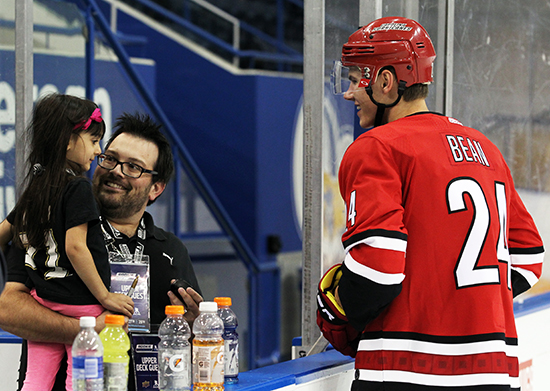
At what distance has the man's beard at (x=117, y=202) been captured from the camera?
7.48 feet

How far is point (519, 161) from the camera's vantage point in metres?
3.95

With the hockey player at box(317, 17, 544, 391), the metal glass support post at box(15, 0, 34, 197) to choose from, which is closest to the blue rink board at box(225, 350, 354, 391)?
the hockey player at box(317, 17, 544, 391)

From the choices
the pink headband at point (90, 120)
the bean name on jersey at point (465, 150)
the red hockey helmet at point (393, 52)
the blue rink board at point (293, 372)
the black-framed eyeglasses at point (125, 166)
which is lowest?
the blue rink board at point (293, 372)

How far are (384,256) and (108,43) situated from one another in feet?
11.4

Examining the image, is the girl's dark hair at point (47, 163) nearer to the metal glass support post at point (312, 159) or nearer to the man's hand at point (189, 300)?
the man's hand at point (189, 300)

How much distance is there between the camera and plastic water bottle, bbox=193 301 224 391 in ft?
5.83

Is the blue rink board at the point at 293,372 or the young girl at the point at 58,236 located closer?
the young girl at the point at 58,236

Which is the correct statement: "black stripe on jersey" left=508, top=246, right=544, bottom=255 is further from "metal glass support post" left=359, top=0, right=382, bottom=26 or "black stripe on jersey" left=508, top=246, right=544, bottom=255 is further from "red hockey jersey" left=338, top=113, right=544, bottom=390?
"metal glass support post" left=359, top=0, right=382, bottom=26

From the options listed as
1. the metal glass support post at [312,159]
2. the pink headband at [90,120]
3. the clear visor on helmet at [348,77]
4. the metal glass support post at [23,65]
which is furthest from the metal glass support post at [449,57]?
the metal glass support post at [23,65]

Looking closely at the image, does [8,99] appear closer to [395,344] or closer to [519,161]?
[395,344]

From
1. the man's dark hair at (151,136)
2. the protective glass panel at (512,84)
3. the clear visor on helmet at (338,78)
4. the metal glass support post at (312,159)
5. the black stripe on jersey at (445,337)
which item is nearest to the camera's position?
the black stripe on jersey at (445,337)

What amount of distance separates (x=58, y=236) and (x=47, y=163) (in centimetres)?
21

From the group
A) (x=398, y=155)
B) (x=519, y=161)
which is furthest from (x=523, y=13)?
(x=398, y=155)

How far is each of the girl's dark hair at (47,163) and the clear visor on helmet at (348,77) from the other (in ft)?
2.57
